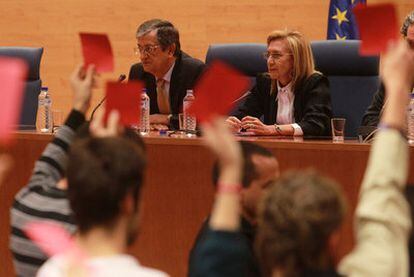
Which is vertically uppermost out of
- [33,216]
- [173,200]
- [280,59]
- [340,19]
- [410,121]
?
[340,19]

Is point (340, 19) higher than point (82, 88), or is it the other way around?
point (340, 19)

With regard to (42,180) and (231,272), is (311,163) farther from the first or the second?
(231,272)

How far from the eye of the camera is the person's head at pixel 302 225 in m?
1.42

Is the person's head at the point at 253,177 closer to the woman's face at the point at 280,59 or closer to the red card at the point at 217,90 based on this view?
the red card at the point at 217,90

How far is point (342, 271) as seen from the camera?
4.87 ft

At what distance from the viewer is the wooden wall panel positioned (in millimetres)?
6152

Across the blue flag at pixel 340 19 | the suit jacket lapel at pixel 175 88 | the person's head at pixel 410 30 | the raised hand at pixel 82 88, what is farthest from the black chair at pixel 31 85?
the raised hand at pixel 82 88

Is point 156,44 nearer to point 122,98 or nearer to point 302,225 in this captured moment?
point 122,98

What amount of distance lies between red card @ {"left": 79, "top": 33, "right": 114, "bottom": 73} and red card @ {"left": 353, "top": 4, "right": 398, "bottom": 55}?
0.66 m

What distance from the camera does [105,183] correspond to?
1.49 m

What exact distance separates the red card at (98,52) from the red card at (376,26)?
0.66 meters

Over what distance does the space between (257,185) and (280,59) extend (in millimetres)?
1994

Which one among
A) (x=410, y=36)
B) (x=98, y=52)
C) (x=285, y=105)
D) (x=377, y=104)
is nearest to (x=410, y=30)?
(x=410, y=36)

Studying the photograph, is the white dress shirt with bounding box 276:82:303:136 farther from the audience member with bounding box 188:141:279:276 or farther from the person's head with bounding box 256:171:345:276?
the person's head with bounding box 256:171:345:276
